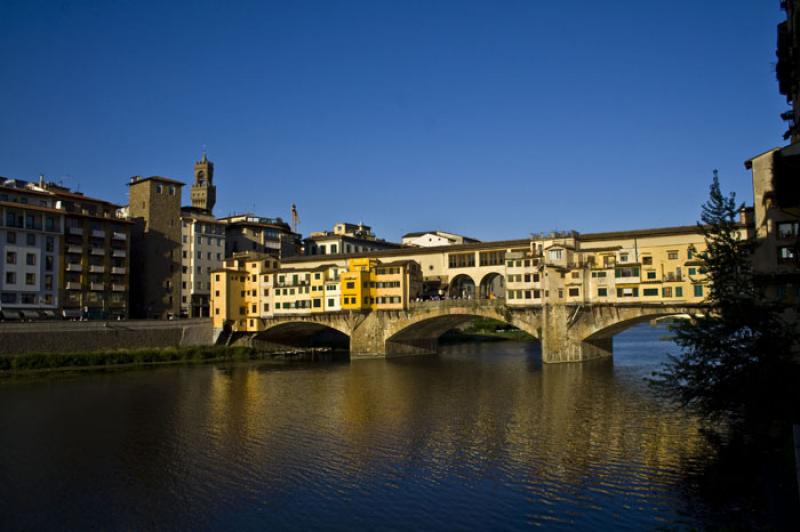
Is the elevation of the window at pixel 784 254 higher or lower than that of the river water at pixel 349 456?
higher

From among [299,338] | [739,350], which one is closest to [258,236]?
[299,338]

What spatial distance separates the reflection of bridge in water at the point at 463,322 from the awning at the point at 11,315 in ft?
82.3

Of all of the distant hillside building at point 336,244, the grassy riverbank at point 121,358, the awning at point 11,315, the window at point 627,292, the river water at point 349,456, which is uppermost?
the distant hillside building at point 336,244

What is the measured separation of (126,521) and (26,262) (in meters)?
57.4

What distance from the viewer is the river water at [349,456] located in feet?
67.8

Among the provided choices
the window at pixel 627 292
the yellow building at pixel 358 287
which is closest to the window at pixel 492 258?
the yellow building at pixel 358 287

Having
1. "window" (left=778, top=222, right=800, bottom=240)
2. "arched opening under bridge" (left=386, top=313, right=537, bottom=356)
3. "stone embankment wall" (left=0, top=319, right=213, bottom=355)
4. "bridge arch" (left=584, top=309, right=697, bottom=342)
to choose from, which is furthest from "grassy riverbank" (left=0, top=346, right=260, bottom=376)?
"window" (left=778, top=222, right=800, bottom=240)

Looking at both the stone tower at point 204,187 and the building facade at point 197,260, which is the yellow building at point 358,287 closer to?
the building facade at point 197,260

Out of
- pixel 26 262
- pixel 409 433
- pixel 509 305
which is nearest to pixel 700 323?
pixel 409 433

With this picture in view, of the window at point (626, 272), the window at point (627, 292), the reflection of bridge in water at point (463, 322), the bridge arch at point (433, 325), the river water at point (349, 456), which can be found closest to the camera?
the river water at point (349, 456)

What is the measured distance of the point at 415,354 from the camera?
75062 mm

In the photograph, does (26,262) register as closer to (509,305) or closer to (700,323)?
(509,305)

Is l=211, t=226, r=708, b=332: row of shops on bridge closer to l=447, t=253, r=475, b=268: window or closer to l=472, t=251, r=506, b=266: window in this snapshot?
l=472, t=251, r=506, b=266: window

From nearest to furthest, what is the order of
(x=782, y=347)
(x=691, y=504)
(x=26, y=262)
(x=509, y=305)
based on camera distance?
(x=691, y=504) < (x=782, y=347) < (x=509, y=305) < (x=26, y=262)
